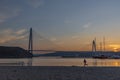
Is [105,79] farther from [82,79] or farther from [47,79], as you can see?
[47,79]

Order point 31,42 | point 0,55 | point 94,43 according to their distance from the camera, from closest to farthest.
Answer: point 31,42 < point 94,43 < point 0,55

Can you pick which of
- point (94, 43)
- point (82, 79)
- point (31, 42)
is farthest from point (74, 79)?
point (94, 43)

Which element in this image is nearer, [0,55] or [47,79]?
[47,79]

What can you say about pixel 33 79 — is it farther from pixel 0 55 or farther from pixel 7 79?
pixel 0 55

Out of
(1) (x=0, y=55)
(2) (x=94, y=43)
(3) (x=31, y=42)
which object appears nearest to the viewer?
(3) (x=31, y=42)

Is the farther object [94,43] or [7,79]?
[94,43]

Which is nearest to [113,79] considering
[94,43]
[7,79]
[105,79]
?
[105,79]

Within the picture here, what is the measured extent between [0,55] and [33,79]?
128m

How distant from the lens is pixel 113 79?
23031 millimetres

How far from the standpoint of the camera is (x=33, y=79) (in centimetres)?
2250

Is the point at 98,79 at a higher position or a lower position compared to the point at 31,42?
lower

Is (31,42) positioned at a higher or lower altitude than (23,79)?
higher

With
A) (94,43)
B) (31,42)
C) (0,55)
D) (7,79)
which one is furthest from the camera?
(0,55)

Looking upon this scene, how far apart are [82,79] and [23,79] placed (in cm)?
427
